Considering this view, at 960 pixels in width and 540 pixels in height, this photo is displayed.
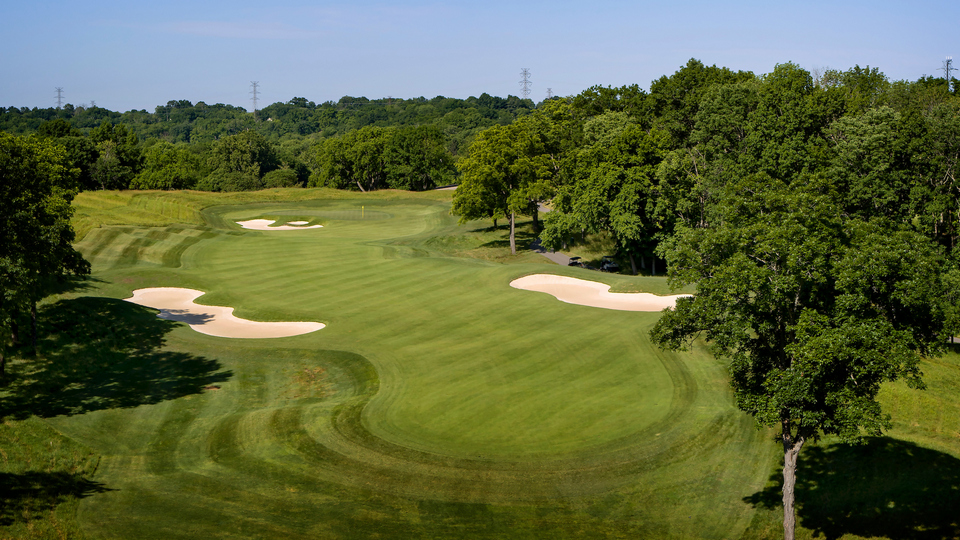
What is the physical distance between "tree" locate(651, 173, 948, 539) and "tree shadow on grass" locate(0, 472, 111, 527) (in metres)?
16.1

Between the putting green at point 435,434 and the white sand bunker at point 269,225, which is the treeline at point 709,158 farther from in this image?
the white sand bunker at point 269,225

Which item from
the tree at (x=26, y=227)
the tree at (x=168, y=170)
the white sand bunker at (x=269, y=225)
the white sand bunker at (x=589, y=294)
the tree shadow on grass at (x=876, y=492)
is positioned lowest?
the tree shadow on grass at (x=876, y=492)

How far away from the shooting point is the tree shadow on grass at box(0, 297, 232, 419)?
82.6ft

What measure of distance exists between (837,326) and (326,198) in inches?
3835

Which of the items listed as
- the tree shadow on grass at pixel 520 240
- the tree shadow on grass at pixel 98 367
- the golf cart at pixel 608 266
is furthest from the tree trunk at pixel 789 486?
the tree shadow on grass at pixel 520 240

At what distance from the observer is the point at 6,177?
24.0 meters

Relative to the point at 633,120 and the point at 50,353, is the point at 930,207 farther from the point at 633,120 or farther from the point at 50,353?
the point at 50,353

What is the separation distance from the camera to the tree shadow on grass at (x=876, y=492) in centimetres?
1789

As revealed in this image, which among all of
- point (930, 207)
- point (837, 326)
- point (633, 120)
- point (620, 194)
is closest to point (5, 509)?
point (837, 326)

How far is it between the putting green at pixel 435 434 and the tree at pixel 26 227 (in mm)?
4698

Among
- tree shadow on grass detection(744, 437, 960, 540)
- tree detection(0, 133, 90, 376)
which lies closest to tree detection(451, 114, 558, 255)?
tree detection(0, 133, 90, 376)

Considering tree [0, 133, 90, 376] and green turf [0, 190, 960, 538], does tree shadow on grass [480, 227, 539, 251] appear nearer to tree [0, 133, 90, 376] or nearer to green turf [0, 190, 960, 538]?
green turf [0, 190, 960, 538]

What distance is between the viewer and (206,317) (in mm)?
40594

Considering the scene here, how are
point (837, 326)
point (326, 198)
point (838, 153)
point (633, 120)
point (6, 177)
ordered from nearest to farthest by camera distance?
point (837, 326)
point (6, 177)
point (838, 153)
point (633, 120)
point (326, 198)
